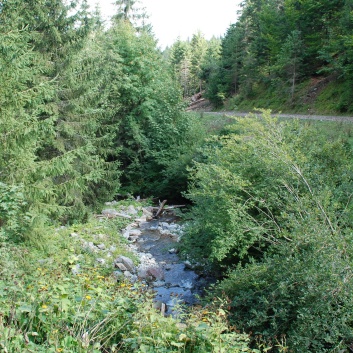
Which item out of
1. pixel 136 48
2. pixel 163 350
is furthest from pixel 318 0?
pixel 163 350

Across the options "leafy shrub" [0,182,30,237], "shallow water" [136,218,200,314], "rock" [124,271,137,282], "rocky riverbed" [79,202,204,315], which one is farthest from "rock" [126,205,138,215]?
"leafy shrub" [0,182,30,237]

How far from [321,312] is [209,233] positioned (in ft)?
10.6

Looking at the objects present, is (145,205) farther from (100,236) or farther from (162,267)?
(162,267)

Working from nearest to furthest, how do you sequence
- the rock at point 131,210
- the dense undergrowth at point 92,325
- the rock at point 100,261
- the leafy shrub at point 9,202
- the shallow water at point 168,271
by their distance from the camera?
the dense undergrowth at point 92,325
the leafy shrub at point 9,202
the shallow water at point 168,271
the rock at point 100,261
the rock at point 131,210

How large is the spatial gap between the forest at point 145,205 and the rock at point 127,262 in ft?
1.07

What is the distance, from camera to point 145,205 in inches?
619

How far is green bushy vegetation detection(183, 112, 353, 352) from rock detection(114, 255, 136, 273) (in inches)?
77.2

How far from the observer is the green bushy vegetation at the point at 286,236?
4.31m

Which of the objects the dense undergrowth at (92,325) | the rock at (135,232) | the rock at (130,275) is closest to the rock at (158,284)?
the rock at (130,275)

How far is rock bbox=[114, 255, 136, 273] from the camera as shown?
9125mm

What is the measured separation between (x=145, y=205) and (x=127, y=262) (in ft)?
21.6

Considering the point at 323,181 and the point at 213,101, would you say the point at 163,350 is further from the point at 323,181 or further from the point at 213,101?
the point at 213,101

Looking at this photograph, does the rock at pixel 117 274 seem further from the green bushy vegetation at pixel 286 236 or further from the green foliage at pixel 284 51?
the green foliage at pixel 284 51

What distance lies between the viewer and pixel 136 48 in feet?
55.5
